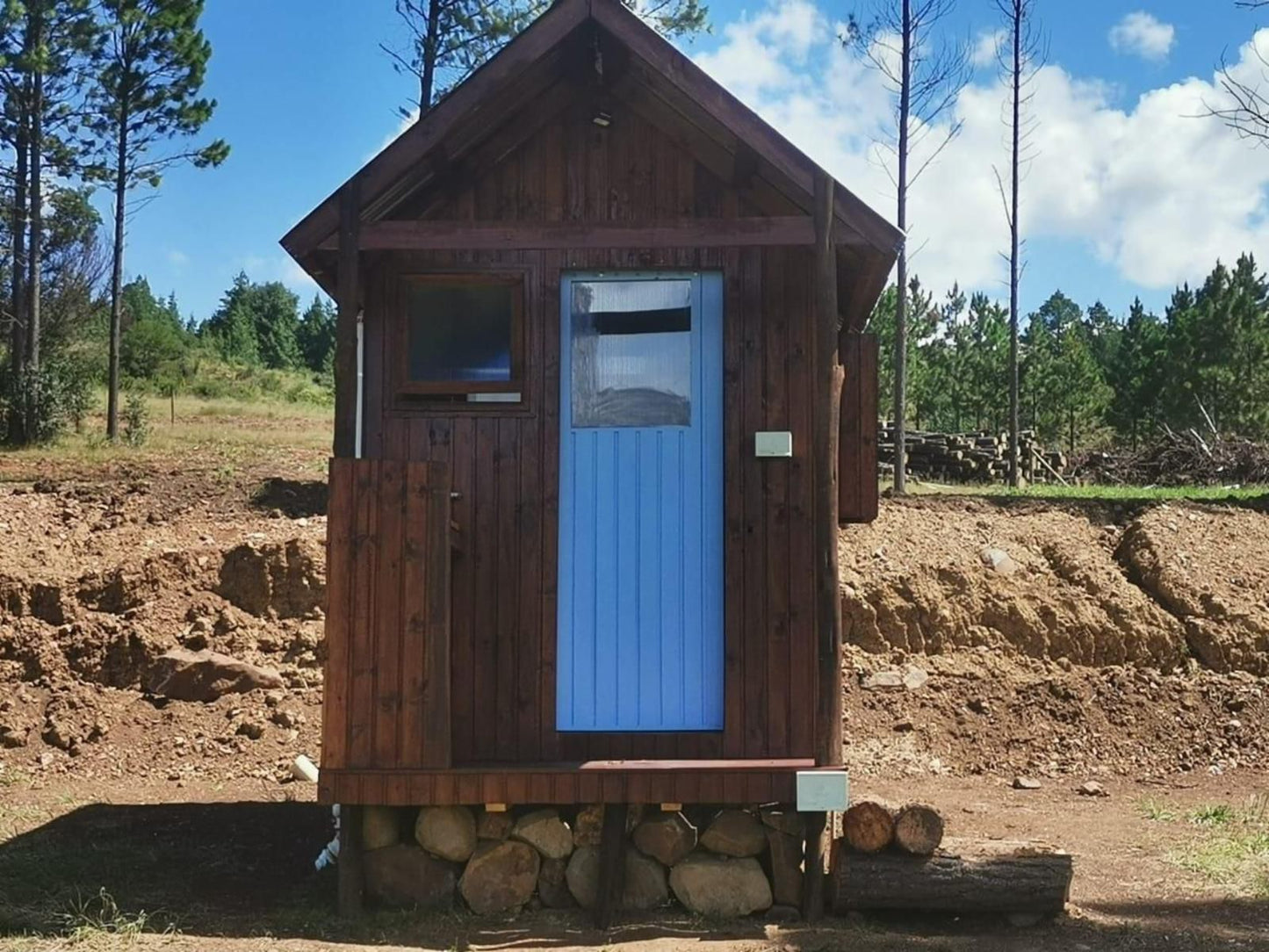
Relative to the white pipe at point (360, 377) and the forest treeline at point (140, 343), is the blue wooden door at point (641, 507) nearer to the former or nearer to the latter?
the white pipe at point (360, 377)

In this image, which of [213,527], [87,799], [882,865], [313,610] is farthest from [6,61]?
[882,865]

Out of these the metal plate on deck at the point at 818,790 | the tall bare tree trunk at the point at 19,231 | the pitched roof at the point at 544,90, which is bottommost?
the metal plate on deck at the point at 818,790

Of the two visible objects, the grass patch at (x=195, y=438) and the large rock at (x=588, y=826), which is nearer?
the large rock at (x=588, y=826)

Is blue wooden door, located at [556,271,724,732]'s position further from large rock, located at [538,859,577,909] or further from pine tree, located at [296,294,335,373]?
pine tree, located at [296,294,335,373]

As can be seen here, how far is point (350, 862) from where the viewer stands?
23.2 ft

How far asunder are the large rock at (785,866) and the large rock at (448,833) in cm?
173

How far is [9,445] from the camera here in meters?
20.7

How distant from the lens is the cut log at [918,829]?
709cm

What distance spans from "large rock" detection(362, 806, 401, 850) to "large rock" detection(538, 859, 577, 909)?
0.87m

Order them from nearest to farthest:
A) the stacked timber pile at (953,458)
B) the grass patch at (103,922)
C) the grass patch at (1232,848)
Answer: the grass patch at (103,922), the grass patch at (1232,848), the stacked timber pile at (953,458)

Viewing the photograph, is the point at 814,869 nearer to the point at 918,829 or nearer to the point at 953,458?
the point at 918,829

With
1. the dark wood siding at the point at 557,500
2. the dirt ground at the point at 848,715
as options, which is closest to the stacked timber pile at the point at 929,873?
the dirt ground at the point at 848,715

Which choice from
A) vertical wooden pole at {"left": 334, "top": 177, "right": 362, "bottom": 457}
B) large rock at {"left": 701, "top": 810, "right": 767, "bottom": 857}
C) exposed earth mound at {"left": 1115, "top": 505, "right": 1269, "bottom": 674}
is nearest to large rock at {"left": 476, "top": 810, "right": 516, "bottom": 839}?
large rock at {"left": 701, "top": 810, "right": 767, "bottom": 857}

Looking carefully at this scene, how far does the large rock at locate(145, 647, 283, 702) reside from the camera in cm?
1238
